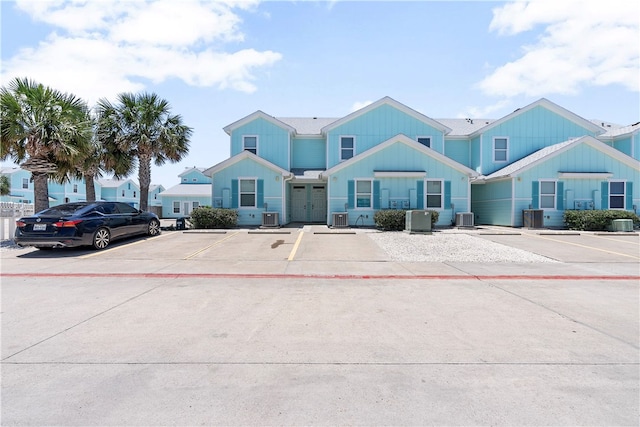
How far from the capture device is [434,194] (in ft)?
63.4

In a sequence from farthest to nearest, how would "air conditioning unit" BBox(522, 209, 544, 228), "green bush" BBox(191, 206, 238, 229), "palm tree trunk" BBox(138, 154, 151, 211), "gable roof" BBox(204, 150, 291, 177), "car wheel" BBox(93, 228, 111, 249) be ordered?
"gable roof" BBox(204, 150, 291, 177) < "palm tree trunk" BBox(138, 154, 151, 211) < "air conditioning unit" BBox(522, 209, 544, 228) < "green bush" BBox(191, 206, 238, 229) < "car wheel" BBox(93, 228, 111, 249)

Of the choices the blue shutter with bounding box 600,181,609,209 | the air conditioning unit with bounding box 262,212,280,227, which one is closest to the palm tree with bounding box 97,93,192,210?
the air conditioning unit with bounding box 262,212,280,227

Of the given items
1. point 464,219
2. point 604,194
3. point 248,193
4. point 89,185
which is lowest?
point 464,219

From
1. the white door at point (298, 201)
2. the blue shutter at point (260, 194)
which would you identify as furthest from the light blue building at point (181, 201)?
the blue shutter at point (260, 194)

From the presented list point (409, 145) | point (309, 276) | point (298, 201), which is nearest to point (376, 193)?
point (409, 145)

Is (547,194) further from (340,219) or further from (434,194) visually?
(340,219)

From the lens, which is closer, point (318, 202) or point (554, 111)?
point (554, 111)

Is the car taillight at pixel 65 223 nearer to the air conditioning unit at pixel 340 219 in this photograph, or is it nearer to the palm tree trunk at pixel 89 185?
the palm tree trunk at pixel 89 185

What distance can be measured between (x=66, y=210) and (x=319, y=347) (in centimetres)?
1121

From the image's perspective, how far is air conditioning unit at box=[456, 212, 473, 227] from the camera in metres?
18.7

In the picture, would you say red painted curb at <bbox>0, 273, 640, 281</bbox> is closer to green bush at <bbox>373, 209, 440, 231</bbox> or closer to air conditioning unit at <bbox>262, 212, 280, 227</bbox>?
green bush at <bbox>373, 209, 440, 231</bbox>

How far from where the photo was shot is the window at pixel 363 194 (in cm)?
1941

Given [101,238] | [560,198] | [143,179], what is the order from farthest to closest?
[143,179]
[560,198]
[101,238]

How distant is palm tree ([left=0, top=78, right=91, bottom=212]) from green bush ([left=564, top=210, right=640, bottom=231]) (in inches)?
929
